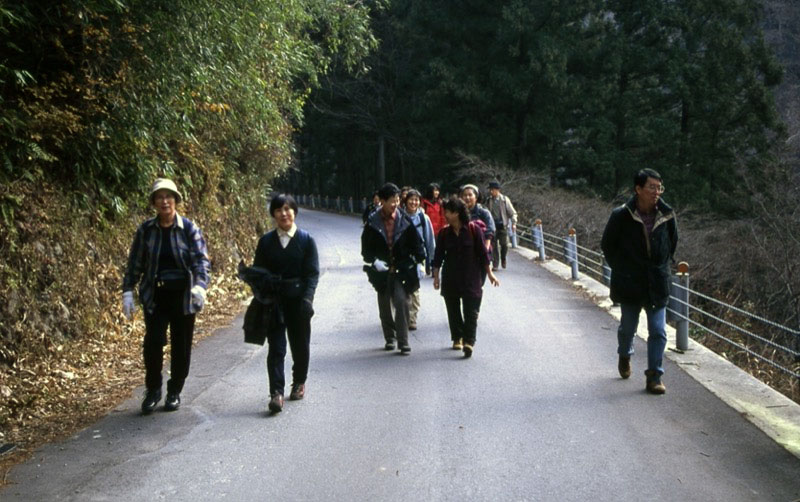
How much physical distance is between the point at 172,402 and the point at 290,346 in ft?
3.51

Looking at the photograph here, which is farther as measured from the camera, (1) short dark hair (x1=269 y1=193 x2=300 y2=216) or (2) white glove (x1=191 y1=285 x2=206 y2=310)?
(1) short dark hair (x1=269 y1=193 x2=300 y2=216)

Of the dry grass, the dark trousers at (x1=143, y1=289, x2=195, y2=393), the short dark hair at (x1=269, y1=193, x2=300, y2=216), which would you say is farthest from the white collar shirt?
the dry grass

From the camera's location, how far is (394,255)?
927cm

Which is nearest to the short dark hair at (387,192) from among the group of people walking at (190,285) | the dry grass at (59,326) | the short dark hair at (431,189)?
the group of people walking at (190,285)

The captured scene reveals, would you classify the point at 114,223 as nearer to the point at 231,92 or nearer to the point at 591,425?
the point at 231,92

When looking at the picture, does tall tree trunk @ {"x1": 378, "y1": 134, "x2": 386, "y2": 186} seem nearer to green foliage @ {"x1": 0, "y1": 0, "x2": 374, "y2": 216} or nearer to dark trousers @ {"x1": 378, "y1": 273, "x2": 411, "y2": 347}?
green foliage @ {"x1": 0, "y1": 0, "x2": 374, "y2": 216}

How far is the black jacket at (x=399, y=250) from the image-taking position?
30.3ft

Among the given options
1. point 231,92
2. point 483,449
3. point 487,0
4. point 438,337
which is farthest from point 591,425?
point 487,0

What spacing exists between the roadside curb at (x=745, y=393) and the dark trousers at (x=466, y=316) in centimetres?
214

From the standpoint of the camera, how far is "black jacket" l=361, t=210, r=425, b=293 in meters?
9.24

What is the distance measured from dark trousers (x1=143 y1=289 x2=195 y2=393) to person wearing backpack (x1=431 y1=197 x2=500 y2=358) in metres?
2.98

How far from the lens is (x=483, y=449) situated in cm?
577

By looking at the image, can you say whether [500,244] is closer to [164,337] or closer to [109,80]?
[109,80]

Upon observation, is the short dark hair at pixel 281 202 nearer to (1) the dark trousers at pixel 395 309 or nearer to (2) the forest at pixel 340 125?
(2) the forest at pixel 340 125
